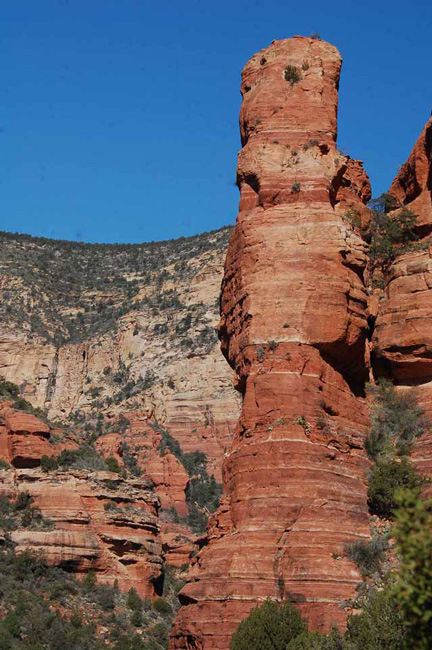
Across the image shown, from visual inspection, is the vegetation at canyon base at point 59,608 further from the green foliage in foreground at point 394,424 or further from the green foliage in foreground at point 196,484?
the green foliage in foreground at point 196,484

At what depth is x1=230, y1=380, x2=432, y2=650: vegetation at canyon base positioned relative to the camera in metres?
19.5

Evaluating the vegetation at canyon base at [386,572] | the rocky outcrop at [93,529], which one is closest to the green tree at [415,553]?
the vegetation at canyon base at [386,572]

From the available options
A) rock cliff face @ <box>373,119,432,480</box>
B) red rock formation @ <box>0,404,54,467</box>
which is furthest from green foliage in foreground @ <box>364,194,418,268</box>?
red rock formation @ <box>0,404,54,467</box>

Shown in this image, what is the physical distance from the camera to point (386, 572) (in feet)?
117

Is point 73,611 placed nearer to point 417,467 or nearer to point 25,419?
point 25,419

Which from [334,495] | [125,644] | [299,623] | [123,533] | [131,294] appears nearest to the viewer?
[299,623]

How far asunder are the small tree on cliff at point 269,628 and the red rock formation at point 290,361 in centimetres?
66

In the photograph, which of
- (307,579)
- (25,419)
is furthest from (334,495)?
(25,419)

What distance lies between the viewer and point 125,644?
178 ft

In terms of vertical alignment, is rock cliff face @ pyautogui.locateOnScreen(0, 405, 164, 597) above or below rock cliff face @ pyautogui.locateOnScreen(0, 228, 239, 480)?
below

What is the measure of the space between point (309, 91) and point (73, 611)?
92.1 ft

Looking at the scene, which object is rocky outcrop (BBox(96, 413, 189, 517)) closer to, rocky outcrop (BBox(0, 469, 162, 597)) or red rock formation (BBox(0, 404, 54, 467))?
red rock formation (BBox(0, 404, 54, 467))

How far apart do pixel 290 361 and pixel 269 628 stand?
33.7 ft

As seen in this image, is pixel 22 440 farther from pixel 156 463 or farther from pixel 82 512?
pixel 156 463
